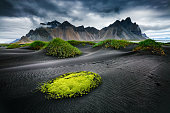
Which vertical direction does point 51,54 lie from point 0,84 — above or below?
above

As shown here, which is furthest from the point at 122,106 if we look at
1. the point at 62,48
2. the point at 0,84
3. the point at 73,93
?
the point at 62,48

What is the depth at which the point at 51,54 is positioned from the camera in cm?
914

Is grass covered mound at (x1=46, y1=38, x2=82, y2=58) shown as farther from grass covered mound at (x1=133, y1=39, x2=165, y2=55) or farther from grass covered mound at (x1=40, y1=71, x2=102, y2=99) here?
grass covered mound at (x1=133, y1=39, x2=165, y2=55)

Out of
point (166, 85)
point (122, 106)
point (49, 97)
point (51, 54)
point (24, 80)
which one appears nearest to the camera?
point (122, 106)

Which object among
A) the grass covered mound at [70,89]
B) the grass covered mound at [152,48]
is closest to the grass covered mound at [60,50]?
the grass covered mound at [70,89]

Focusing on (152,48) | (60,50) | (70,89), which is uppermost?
(152,48)

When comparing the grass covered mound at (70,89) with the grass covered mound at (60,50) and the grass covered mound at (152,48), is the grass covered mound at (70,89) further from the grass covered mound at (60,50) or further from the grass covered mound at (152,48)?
the grass covered mound at (152,48)

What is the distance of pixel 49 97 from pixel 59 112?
2.16 ft

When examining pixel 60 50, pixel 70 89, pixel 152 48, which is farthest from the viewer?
pixel 60 50

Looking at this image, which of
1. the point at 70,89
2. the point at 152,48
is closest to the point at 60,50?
the point at 70,89

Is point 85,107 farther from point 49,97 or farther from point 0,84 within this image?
point 0,84

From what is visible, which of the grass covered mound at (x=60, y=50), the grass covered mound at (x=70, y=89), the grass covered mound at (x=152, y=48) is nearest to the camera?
the grass covered mound at (x=70, y=89)

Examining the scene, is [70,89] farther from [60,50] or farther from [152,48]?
[152,48]

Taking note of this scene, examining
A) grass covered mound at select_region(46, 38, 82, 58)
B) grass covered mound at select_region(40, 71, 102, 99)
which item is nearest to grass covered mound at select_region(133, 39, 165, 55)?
grass covered mound at select_region(40, 71, 102, 99)
